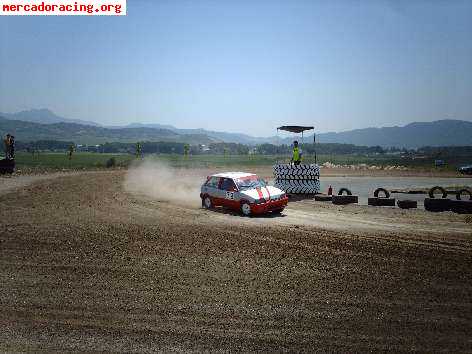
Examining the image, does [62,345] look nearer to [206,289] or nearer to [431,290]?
[206,289]

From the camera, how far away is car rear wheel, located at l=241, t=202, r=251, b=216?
1447cm

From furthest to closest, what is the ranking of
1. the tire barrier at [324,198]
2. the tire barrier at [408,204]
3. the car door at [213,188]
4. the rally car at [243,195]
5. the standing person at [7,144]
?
1. the standing person at [7,144]
2. the tire barrier at [324,198]
3. the car door at [213,188]
4. the tire barrier at [408,204]
5. the rally car at [243,195]

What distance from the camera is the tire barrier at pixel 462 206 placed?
13430 mm

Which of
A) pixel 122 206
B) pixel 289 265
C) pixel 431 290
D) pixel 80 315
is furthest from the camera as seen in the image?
pixel 122 206

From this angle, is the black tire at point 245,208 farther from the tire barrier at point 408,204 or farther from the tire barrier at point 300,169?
the tire barrier at point 408,204

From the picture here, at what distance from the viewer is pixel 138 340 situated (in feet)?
16.8

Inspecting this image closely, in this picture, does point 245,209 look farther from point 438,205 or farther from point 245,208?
point 438,205

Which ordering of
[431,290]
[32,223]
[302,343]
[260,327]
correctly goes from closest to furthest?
1. [302,343]
2. [260,327]
3. [431,290]
4. [32,223]

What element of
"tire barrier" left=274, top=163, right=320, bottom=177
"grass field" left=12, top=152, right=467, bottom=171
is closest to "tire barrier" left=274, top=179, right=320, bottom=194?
"tire barrier" left=274, top=163, right=320, bottom=177

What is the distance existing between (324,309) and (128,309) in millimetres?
3139

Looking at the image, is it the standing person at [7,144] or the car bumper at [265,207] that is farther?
the standing person at [7,144]

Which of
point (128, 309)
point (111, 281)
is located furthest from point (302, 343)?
point (111, 281)

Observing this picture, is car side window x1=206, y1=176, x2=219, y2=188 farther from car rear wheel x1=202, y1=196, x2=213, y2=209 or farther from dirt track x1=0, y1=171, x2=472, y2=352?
dirt track x1=0, y1=171, x2=472, y2=352

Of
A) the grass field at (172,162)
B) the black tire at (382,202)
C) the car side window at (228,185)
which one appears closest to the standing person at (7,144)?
the grass field at (172,162)
